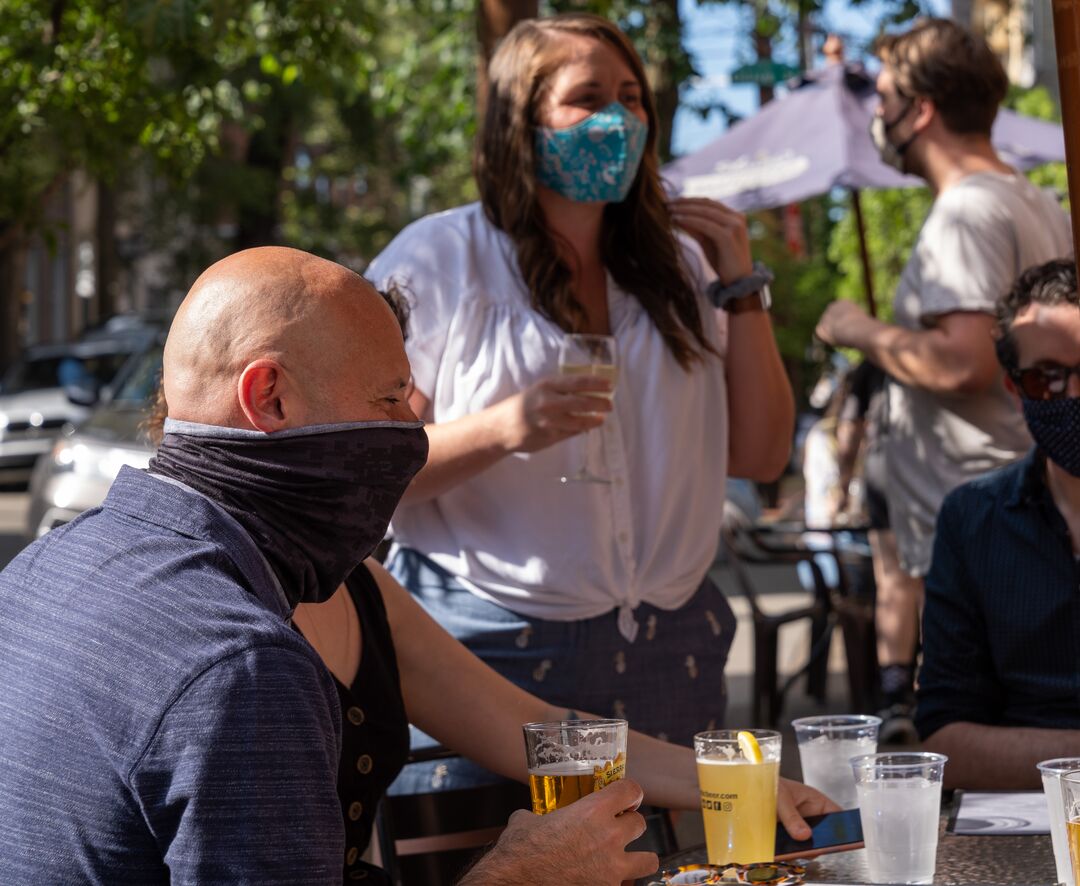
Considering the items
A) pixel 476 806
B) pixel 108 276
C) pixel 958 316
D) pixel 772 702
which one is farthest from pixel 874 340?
pixel 108 276

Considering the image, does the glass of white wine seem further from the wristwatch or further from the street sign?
the street sign

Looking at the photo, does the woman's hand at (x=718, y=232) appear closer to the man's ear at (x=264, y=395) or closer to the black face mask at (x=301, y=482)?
the black face mask at (x=301, y=482)

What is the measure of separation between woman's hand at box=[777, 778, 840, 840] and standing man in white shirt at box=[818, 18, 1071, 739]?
1.99 meters

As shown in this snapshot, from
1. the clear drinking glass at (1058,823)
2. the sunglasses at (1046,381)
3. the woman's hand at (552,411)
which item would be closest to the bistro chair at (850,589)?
the sunglasses at (1046,381)

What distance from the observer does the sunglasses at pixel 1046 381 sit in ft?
9.71

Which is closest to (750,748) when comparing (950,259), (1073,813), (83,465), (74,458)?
(1073,813)

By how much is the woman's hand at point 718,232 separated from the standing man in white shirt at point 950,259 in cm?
96

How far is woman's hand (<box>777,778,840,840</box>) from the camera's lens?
7.85 ft

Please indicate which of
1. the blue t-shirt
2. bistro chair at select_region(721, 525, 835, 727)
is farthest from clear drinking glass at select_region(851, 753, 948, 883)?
bistro chair at select_region(721, 525, 835, 727)

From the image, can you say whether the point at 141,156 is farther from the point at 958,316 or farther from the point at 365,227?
the point at 365,227

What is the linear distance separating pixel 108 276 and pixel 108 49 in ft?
92.7

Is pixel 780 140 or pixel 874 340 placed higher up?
pixel 780 140

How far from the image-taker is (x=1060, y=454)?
2973mm

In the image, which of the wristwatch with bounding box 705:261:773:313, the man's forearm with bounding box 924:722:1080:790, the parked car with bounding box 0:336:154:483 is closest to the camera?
the man's forearm with bounding box 924:722:1080:790
